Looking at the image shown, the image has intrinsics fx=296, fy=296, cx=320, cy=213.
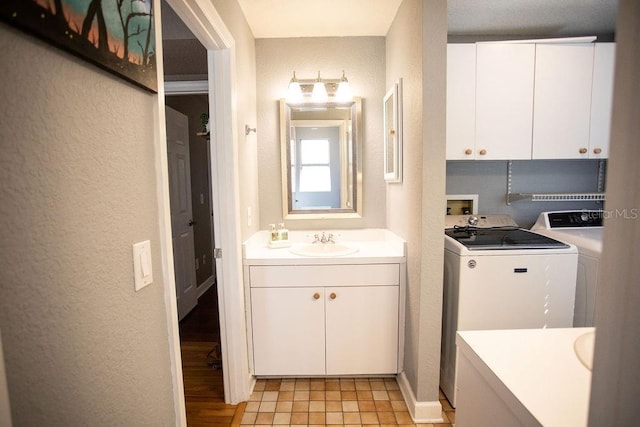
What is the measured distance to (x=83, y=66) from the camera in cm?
61

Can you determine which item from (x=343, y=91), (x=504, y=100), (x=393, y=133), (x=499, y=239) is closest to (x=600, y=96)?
(x=504, y=100)

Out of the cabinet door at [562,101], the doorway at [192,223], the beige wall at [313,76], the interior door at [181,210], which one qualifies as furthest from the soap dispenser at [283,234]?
the cabinet door at [562,101]

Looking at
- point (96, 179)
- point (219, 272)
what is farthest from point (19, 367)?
point (219, 272)

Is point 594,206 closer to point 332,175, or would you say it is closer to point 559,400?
point 332,175

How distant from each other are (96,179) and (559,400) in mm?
1089

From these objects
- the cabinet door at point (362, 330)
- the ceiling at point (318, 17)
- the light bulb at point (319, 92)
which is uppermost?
the ceiling at point (318, 17)

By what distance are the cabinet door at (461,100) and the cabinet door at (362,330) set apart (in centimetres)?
109

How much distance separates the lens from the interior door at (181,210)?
2.78m

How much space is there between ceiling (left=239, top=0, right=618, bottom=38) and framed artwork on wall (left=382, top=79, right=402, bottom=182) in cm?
50

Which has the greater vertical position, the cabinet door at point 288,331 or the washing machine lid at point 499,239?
the washing machine lid at point 499,239

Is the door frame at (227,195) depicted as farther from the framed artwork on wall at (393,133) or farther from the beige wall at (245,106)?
the framed artwork on wall at (393,133)

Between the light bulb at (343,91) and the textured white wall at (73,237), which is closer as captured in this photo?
the textured white wall at (73,237)

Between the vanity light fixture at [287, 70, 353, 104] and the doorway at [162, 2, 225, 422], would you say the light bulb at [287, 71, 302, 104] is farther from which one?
the doorway at [162, 2, 225, 422]

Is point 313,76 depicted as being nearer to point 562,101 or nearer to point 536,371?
point 562,101
